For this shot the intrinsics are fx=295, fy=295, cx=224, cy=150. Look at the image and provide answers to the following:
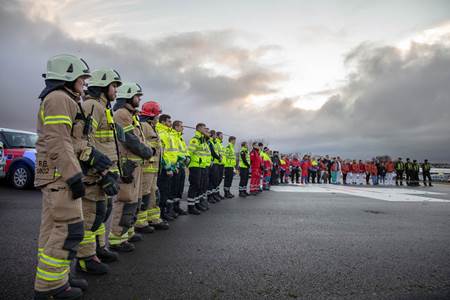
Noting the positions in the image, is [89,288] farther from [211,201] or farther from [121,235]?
[211,201]

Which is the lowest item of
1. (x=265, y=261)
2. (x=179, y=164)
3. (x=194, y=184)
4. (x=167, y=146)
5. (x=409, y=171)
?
(x=265, y=261)

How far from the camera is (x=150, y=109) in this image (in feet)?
17.3

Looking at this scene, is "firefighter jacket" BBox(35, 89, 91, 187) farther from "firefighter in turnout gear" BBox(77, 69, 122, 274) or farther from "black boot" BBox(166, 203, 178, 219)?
"black boot" BBox(166, 203, 178, 219)

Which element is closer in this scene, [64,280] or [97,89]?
[64,280]

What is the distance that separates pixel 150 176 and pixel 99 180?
1791 millimetres

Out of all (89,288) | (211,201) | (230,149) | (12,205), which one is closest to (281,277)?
(89,288)

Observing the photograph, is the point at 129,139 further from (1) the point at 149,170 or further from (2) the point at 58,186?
(2) the point at 58,186

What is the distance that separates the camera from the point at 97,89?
346 centimetres

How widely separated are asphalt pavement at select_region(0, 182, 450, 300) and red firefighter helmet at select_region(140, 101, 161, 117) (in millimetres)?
2091

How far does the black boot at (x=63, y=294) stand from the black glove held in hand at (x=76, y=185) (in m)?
0.79

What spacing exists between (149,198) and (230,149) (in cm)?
630

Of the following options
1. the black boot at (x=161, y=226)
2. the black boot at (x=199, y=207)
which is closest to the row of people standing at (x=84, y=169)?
the black boot at (x=161, y=226)

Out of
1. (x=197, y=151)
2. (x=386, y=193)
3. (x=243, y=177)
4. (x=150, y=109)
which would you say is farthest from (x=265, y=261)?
(x=386, y=193)

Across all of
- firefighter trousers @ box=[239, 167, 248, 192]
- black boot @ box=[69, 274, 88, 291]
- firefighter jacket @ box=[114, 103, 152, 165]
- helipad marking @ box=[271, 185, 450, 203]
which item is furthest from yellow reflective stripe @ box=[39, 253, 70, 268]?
helipad marking @ box=[271, 185, 450, 203]
